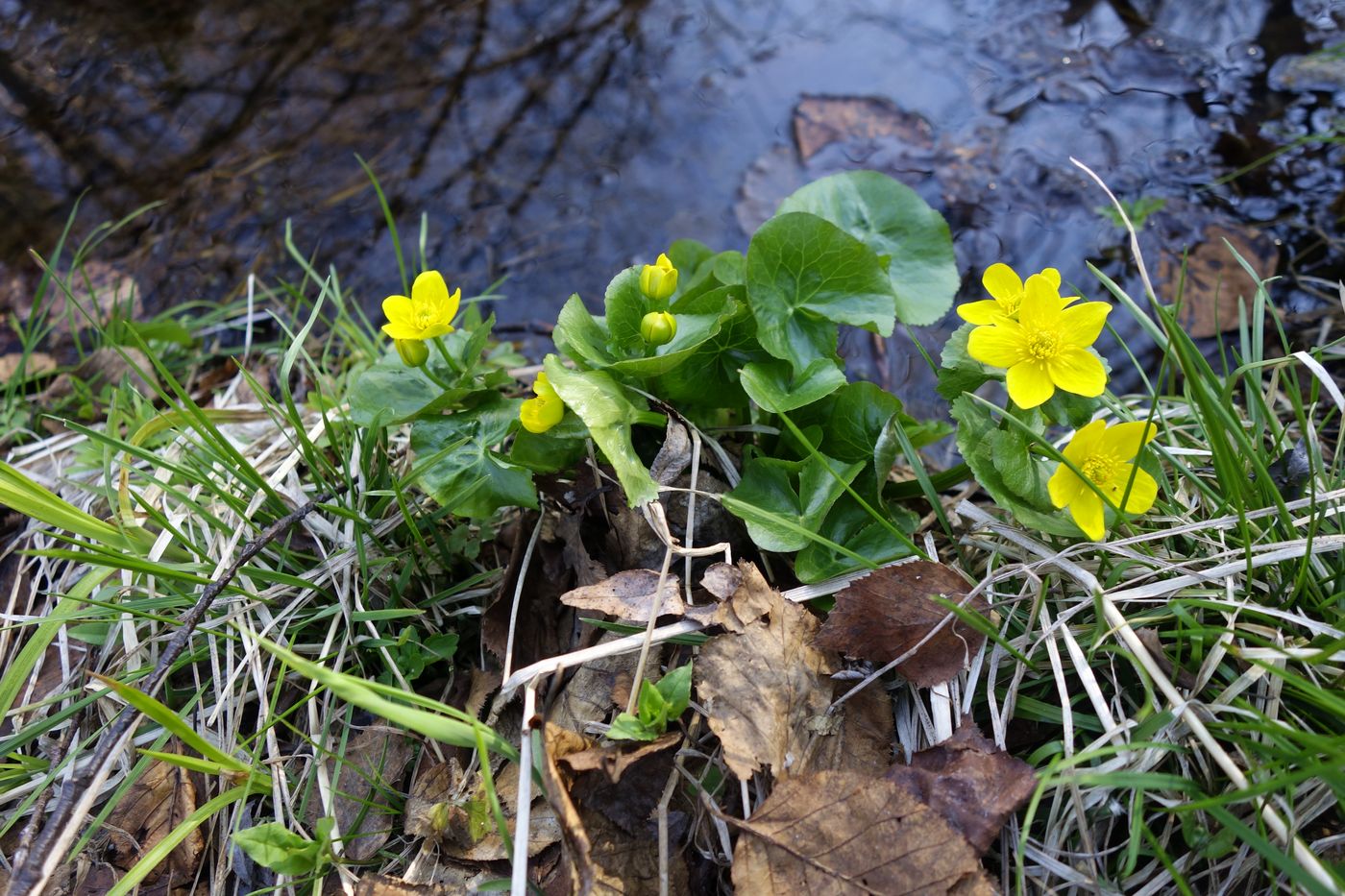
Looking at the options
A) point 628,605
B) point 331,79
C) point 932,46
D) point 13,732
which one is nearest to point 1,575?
point 13,732

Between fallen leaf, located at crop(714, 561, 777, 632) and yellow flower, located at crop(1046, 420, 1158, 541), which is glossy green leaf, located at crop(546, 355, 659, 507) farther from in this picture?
yellow flower, located at crop(1046, 420, 1158, 541)

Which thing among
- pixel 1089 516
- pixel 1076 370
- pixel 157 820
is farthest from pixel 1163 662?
pixel 157 820

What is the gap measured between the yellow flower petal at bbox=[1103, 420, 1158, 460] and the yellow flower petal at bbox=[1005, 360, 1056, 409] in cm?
13

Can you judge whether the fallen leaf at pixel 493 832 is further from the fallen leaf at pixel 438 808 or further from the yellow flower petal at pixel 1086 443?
the yellow flower petal at pixel 1086 443

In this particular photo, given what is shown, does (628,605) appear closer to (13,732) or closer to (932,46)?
(13,732)

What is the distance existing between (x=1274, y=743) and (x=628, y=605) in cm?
103

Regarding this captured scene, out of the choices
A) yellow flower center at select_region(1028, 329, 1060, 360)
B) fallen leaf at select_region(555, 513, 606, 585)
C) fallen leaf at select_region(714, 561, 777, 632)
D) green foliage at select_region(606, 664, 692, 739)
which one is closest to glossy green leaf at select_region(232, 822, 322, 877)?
green foliage at select_region(606, 664, 692, 739)

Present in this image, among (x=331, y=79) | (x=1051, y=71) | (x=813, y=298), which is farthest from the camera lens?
(x=331, y=79)

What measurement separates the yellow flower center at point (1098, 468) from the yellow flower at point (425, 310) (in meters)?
1.24

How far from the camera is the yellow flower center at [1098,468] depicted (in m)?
1.58

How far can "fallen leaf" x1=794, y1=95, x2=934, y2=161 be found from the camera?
3.22m

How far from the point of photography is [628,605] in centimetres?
157

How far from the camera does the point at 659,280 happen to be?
1.66 metres

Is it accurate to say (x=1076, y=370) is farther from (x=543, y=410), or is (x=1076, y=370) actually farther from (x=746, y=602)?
(x=543, y=410)
